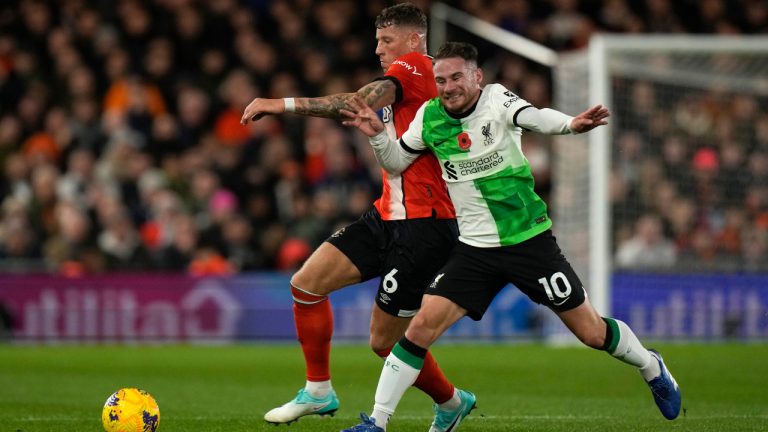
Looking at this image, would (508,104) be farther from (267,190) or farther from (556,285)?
(267,190)

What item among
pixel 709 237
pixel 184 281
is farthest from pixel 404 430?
pixel 709 237

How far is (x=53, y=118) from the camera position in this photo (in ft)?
62.6

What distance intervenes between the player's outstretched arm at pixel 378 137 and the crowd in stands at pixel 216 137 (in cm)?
999

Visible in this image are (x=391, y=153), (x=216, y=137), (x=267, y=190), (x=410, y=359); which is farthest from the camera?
(x=216, y=137)

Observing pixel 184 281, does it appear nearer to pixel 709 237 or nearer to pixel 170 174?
pixel 170 174

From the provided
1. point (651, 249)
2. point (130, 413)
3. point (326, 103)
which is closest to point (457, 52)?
point (326, 103)

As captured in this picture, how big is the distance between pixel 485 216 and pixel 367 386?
455 centimetres

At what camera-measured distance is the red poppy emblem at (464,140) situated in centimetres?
725

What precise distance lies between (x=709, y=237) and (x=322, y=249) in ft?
36.0

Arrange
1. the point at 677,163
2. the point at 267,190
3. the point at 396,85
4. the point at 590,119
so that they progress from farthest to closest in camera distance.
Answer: the point at 267,190 → the point at 677,163 → the point at 396,85 → the point at 590,119

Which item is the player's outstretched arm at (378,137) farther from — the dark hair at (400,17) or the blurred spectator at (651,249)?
the blurred spectator at (651,249)

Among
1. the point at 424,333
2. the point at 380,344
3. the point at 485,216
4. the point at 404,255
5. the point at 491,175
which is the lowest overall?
the point at 380,344

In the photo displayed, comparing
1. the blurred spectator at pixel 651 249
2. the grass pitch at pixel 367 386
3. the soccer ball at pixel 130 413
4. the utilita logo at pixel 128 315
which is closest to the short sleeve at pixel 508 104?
the grass pitch at pixel 367 386

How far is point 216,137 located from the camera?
1947 centimetres
